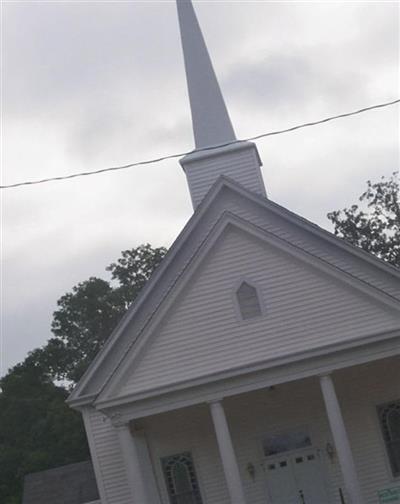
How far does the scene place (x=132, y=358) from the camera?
21.1 meters

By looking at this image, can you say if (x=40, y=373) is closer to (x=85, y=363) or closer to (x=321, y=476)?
(x=85, y=363)

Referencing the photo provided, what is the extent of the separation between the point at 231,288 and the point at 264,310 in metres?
0.88

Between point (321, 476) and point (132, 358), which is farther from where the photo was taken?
point (321, 476)

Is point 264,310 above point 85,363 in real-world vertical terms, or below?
below

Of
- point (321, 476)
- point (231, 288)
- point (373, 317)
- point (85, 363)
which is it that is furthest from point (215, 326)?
point (85, 363)

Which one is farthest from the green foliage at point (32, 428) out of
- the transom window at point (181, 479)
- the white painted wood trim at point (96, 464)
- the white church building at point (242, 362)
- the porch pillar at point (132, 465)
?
the porch pillar at point (132, 465)

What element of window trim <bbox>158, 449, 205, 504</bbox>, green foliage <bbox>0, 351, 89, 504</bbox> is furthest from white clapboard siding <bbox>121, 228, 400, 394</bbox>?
green foliage <bbox>0, 351, 89, 504</bbox>

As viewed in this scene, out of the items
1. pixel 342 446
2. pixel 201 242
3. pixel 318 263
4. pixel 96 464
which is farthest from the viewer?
pixel 96 464

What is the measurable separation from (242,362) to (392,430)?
5.12 m

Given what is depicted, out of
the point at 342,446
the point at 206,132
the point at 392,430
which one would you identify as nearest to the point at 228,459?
the point at 342,446

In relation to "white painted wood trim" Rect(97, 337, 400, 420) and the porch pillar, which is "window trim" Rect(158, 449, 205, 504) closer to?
the porch pillar

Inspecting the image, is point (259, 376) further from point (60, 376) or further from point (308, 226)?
point (60, 376)

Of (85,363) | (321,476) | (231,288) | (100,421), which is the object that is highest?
(85,363)

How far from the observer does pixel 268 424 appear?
2402 cm
